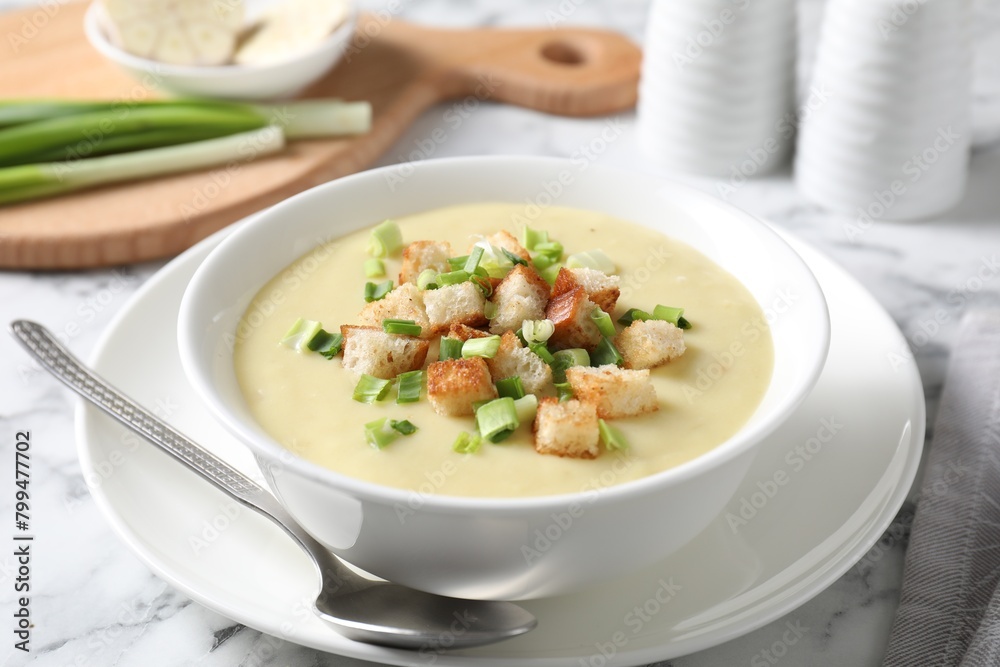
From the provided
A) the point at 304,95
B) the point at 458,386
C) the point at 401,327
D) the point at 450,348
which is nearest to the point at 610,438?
the point at 458,386

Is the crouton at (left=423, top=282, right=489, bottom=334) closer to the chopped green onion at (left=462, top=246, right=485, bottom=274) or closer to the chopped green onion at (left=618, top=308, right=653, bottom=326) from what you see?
the chopped green onion at (left=462, top=246, right=485, bottom=274)

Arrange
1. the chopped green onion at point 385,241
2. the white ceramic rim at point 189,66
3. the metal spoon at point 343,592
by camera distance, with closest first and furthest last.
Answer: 1. the metal spoon at point 343,592
2. the chopped green onion at point 385,241
3. the white ceramic rim at point 189,66

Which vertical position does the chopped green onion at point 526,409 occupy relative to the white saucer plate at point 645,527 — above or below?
above

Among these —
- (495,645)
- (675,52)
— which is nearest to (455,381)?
(495,645)

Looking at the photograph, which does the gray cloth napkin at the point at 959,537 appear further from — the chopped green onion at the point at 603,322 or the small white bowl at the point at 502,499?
the chopped green onion at the point at 603,322

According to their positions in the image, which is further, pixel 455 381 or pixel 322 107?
pixel 322 107

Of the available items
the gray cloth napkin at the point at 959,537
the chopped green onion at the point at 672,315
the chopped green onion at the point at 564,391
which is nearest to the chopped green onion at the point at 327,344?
the chopped green onion at the point at 564,391

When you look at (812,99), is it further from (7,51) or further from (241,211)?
(7,51)
